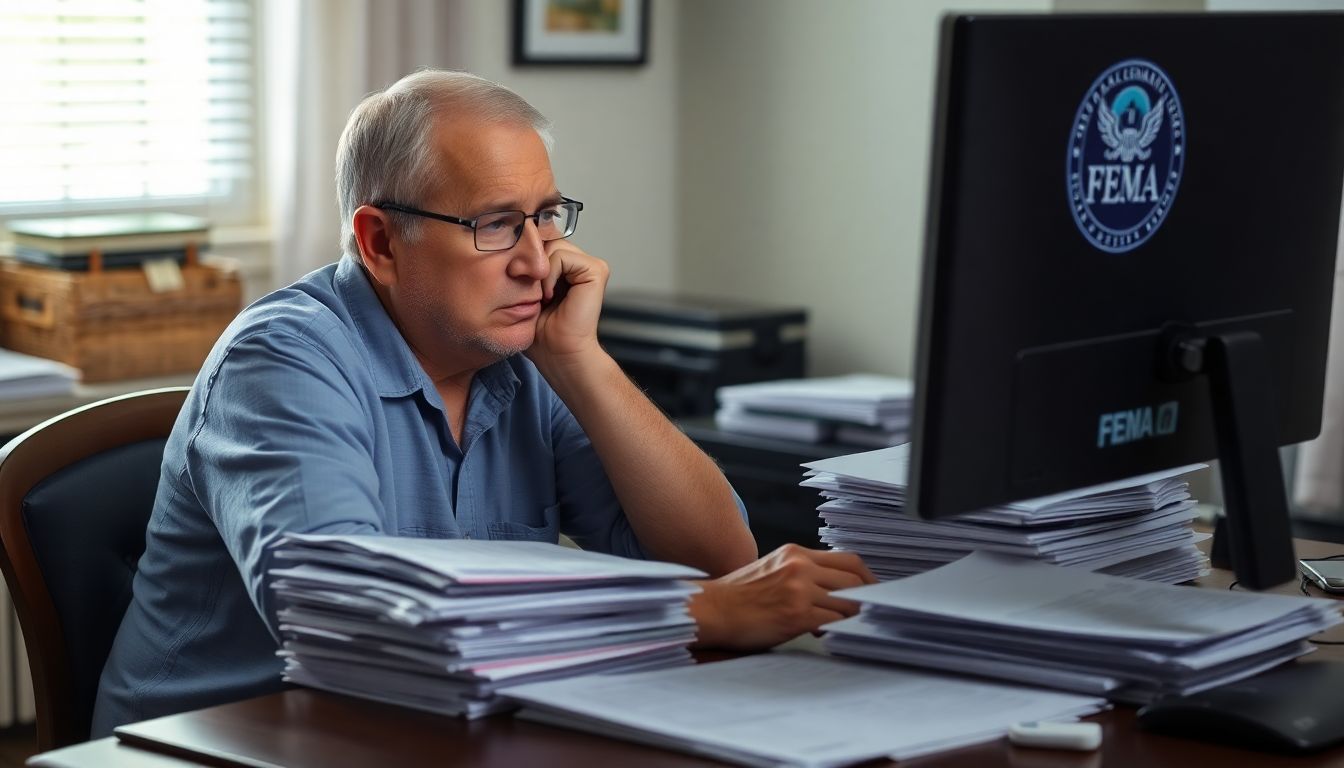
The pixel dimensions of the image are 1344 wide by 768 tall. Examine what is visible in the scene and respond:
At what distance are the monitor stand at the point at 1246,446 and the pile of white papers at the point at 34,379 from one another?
6.80 feet

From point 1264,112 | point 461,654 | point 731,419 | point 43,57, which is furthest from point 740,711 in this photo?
point 43,57

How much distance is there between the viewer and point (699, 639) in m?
1.35

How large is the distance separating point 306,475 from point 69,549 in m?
0.41

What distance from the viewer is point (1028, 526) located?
141 cm

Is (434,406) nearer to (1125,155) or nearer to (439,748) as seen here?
(439,748)

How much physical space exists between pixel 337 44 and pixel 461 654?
259cm

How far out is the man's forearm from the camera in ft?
5.68

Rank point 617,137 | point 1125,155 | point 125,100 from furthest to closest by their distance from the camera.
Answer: point 617,137, point 125,100, point 1125,155

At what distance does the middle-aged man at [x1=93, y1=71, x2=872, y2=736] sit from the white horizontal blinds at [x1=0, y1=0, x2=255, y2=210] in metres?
1.77

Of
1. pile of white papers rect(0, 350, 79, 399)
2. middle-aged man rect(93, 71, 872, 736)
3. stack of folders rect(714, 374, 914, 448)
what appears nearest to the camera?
middle-aged man rect(93, 71, 872, 736)

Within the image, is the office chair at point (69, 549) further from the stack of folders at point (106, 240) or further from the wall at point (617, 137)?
the wall at point (617, 137)

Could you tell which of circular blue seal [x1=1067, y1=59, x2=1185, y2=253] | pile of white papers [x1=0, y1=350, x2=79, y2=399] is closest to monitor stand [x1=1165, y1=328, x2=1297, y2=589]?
circular blue seal [x1=1067, y1=59, x2=1185, y2=253]

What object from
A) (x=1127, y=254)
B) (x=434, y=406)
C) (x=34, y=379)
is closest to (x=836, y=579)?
(x=1127, y=254)

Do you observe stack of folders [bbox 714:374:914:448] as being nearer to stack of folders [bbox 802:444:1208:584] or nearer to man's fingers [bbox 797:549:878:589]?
stack of folders [bbox 802:444:1208:584]
